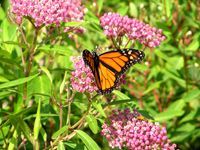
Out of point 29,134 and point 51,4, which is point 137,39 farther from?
point 29,134

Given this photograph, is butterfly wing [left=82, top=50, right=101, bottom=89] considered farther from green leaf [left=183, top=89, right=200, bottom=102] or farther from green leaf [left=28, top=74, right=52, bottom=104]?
green leaf [left=183, top=89, right=200, bottom=102]

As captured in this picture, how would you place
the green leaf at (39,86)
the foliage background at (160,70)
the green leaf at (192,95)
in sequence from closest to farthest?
the green leaf at (39,86) → the foliage background at (160,70) → the green leaf at (192,95)

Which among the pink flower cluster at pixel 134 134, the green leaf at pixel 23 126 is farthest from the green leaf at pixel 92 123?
the green leaf at pixel 23 126

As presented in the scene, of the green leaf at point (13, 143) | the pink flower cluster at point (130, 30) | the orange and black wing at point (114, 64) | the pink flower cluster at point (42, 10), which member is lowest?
the green leaf at point (13, 143)

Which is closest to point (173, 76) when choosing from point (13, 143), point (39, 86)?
point (39, 86)

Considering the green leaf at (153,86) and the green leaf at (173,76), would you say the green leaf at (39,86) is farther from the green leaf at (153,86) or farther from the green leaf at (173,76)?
the green leaf at (173,76)

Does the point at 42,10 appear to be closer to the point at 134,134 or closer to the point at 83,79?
the point at 83,79
